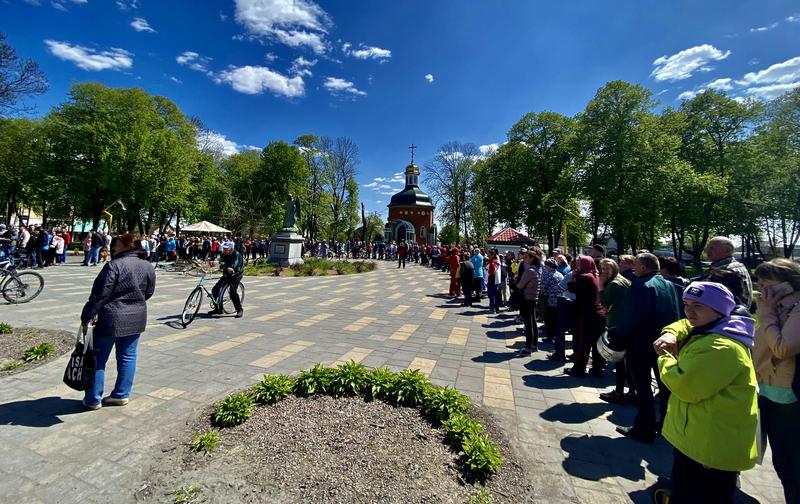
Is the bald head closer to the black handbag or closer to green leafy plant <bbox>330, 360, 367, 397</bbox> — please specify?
green leafy plant <bbox>330, 360, 367, 397</bbox>

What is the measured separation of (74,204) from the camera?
25844 mm

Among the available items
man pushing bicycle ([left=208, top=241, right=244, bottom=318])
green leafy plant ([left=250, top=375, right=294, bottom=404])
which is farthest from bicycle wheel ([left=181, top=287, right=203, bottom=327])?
green leafy plant ([left=250, top=375, right=294, bottom=404])

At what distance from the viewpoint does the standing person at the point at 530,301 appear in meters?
6.30

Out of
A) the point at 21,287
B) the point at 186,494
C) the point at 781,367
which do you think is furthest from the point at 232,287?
the point at 781,367

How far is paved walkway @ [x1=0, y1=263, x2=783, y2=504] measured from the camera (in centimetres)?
260

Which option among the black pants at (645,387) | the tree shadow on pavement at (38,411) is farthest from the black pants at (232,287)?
the black pants at (645,387)

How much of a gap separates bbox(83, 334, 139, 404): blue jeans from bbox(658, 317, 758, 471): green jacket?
15.5ft

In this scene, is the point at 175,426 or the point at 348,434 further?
the point at 175,426

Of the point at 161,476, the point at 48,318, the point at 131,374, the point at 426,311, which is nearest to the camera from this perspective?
the point at 161,476

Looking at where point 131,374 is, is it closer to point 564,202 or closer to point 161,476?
point 161,476

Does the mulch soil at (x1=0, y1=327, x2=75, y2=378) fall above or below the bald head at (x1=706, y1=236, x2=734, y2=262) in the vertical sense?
below

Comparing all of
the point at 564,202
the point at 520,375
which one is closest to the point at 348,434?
the point at 520,375

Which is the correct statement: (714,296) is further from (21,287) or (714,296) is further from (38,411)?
(21,287)

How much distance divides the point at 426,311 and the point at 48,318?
8.43 m
